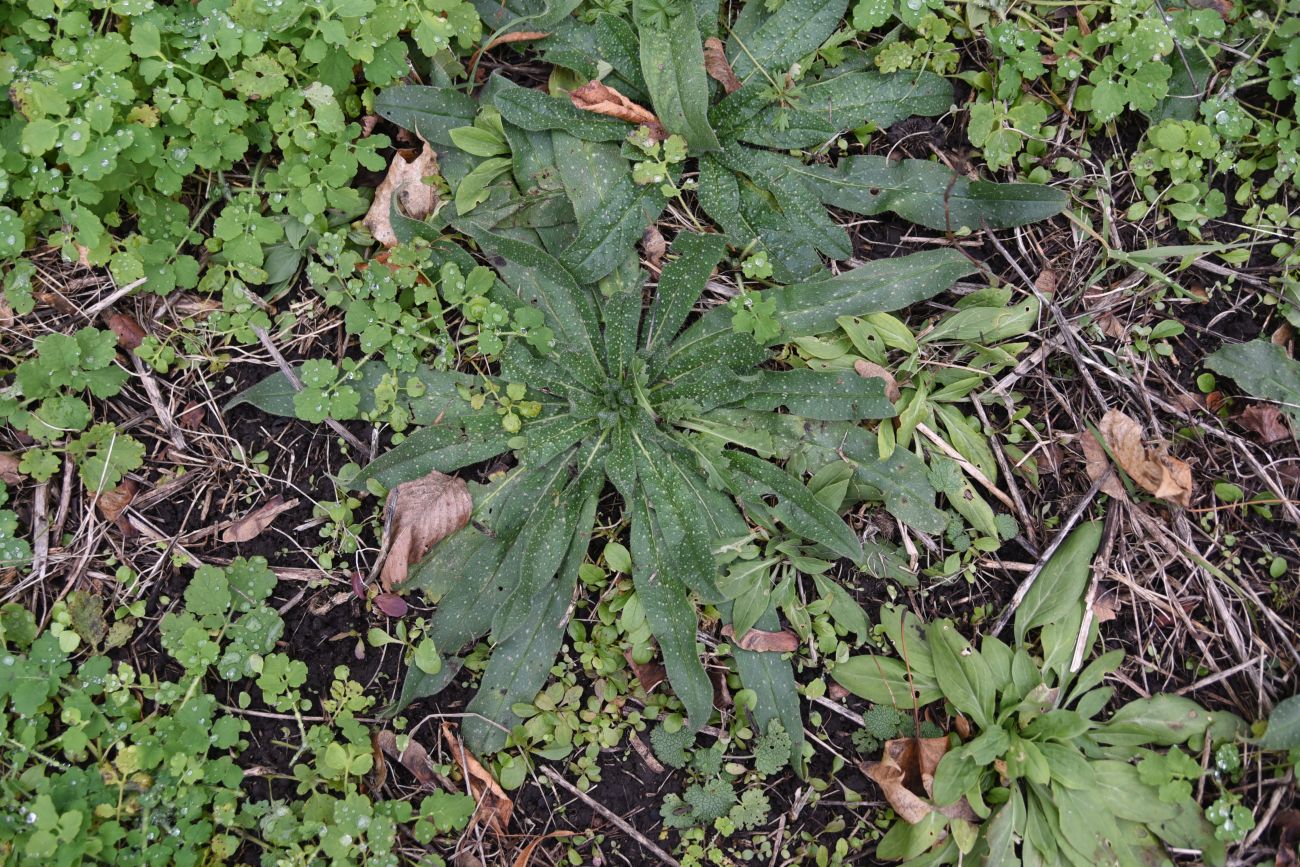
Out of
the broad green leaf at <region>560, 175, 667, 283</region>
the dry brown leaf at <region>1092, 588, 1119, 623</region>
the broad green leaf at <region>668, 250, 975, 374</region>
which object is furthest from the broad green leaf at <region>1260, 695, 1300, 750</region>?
the broad green leaf at <region>560, 175, 667, 283</region>

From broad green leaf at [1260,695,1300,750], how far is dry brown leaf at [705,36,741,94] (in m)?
2.48

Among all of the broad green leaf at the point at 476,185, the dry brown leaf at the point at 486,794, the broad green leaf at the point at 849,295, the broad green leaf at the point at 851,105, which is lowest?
the dry brown leaf at the point at 486,794

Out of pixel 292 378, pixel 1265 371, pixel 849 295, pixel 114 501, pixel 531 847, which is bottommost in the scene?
pixel 531 847

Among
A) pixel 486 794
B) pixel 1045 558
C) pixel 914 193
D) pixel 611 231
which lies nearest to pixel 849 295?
pixel 914 193

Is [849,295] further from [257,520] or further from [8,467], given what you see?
[8,467]

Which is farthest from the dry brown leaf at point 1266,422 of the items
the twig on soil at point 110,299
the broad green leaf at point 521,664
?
the twig on soil at point 110,299

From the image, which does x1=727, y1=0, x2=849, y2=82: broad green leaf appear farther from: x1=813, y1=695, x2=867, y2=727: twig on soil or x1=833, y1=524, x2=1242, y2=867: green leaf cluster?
x1=813, y1=695, x2=867, y2=727: twig on soil

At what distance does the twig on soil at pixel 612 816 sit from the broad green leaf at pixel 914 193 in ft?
6.61

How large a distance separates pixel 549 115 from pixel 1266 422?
2453mm

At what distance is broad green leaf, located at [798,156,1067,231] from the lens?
2801mm

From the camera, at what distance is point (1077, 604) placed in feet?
8.91

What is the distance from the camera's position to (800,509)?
268cm

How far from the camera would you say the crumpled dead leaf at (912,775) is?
259 cm

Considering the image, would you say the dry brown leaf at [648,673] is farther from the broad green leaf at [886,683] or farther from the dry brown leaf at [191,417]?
the dry brown leaf at [191,417]
